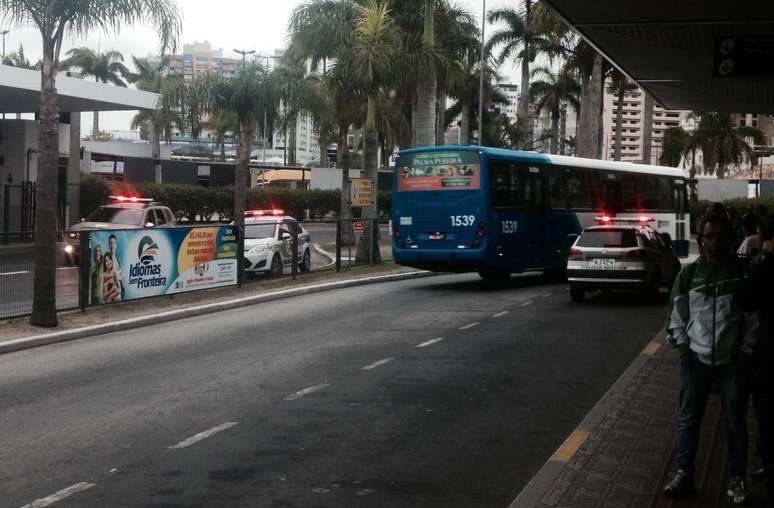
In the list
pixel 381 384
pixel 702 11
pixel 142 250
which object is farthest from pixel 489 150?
pixel 381 384

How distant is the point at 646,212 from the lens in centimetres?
3250

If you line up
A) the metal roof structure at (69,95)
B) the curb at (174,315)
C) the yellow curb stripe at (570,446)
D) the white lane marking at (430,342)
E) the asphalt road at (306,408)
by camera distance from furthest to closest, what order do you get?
the metal roof structure at (69,95), the curb at (174,315), the white lane marking at (430,342), the yellow curb stripe at (570,446), the asphalt road at (306,408)

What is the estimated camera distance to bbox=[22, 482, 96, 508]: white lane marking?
22.5ft

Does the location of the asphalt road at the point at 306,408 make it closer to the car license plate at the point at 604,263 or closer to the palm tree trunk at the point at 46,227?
the palm tree trunk at the point at 46,227

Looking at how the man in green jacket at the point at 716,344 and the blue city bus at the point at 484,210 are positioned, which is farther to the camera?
the blue city bus at the point at 484,210

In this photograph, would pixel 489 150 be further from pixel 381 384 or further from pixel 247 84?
pixel 381 384

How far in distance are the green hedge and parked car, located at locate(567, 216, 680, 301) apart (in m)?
28.0

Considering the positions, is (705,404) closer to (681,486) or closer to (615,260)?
(681,486)

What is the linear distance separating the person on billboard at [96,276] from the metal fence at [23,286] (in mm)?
313

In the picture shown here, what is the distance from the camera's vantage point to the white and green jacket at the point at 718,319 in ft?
21.5

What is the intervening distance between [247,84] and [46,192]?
14.7 m

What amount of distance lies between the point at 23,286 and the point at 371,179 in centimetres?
1696

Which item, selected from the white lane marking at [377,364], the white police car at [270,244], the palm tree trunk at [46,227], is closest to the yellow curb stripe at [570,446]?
the white lane marking at [377,364]

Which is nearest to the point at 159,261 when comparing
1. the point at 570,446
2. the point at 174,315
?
the point at 174,315
